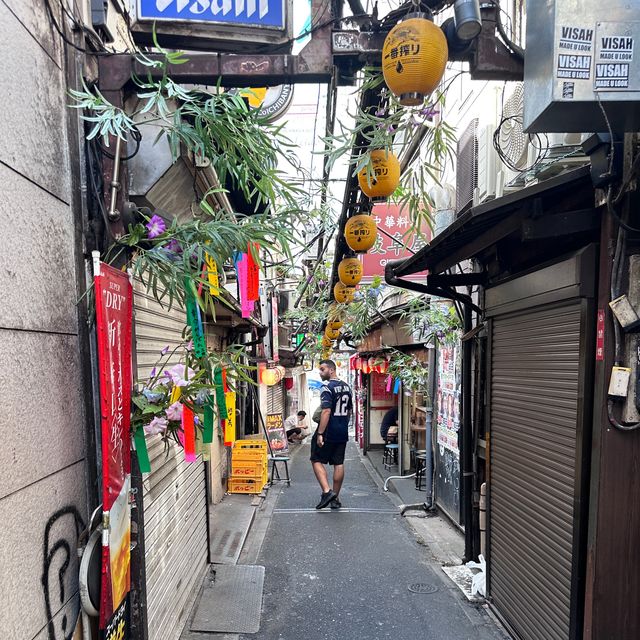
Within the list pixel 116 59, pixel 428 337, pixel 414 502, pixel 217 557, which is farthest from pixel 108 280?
pixel 414 502

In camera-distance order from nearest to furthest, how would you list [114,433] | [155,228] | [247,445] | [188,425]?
1. [114,433]
2. [155,228]
3. [188,425]
4. [247,445]

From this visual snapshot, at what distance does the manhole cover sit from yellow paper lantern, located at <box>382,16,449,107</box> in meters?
5.70

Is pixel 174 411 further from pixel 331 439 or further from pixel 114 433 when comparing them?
pixel 331 439

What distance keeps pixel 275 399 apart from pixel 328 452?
41.3 feet

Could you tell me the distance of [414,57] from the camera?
2867 millimetres

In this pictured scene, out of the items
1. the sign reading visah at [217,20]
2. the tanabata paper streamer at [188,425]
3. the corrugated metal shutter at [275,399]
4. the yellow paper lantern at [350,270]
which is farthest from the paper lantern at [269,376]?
the sign reading visah at [217,20]

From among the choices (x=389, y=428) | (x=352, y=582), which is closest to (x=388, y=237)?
(x=389, y=428)

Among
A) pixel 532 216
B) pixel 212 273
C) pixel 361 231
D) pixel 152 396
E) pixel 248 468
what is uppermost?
pixel 361 231

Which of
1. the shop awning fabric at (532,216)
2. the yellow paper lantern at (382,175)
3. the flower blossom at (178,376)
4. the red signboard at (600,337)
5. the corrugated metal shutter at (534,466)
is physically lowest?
the corrugated metal shutter at (534,466)

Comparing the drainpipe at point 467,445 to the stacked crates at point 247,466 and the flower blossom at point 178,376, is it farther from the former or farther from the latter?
the stacked crates at point 247,466

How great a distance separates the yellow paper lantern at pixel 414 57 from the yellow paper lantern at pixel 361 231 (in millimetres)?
3541

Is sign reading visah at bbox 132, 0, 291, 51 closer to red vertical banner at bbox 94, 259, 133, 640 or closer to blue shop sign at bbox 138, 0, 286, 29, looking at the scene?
blue shop sign at bbox 138, 0, 286, 29

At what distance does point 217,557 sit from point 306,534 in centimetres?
177

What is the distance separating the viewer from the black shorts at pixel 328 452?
381 inches
